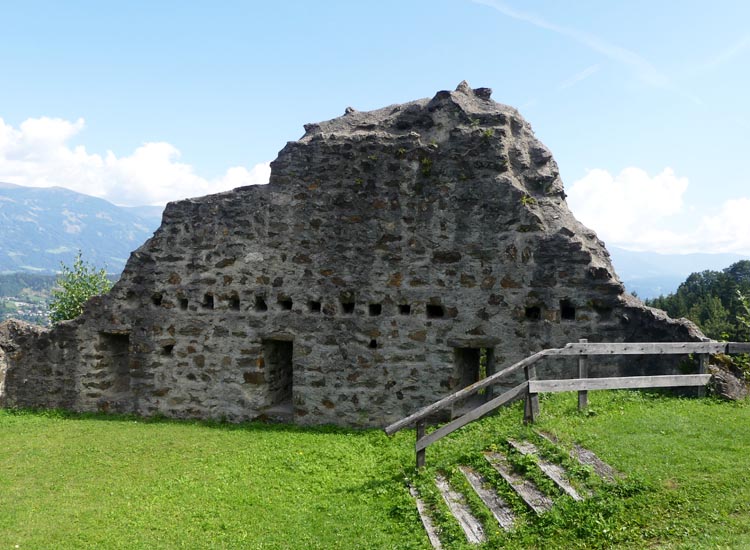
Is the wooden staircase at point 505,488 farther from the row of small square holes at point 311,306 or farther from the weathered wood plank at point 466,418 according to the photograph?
the row of small square holes at point 311,306

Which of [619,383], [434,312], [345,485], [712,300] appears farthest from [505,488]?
[712,300]

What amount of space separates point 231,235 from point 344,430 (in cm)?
506

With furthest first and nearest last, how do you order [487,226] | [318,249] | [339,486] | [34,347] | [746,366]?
[34,347] → [318,249] → [487,226] → [746,366] → [339,486]

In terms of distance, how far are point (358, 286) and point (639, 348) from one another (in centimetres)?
551

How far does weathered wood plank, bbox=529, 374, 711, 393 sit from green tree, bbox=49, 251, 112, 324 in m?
27.3

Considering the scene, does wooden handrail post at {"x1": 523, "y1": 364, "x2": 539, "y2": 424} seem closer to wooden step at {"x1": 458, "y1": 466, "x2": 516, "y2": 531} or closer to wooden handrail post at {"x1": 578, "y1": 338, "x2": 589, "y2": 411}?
wooden handrail post at {"x1": 578, "y1": 338, "x2": 589, "y2": 411}

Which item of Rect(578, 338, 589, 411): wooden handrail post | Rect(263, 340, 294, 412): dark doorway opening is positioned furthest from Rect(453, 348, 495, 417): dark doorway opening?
Rect(263, 340, 294, 412): dark doorway opening

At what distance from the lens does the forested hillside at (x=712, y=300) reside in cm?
3522

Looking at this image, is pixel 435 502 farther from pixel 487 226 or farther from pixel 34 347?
pixel 34 347

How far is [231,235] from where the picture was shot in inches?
496

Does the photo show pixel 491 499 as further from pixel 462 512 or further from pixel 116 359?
pixel 116 359

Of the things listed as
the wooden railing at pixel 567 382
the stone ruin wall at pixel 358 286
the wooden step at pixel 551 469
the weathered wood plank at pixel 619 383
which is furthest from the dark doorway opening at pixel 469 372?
the wooden step at pixel 551 469

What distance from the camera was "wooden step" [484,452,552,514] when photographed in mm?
6008

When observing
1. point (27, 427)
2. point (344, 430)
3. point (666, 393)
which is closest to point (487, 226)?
point (666, 393)
